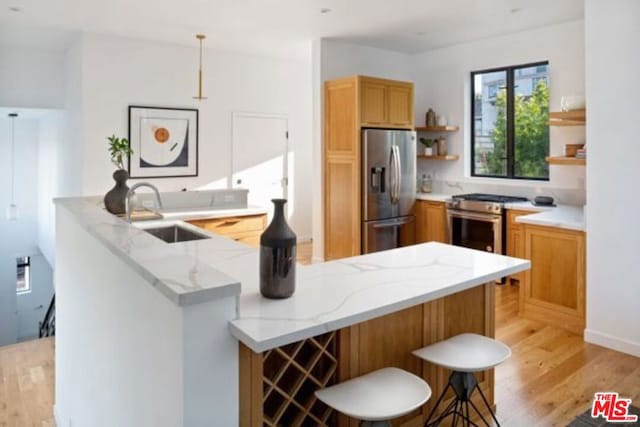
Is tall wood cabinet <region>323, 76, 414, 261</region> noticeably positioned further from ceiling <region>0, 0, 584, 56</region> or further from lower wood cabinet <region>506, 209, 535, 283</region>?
lower wood cabinet <region>506, 209, 535, 283</region>

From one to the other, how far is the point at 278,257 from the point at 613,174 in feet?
9.38

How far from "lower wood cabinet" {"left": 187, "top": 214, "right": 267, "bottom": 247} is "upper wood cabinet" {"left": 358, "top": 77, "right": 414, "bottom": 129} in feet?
5.37

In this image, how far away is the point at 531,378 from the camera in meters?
3.00

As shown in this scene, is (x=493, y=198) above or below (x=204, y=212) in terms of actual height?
above

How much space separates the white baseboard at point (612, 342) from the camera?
332cm

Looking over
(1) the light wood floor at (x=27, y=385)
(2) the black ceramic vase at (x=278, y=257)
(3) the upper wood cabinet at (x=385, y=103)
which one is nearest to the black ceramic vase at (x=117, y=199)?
(1) the light wood floor at (x=27, y=385)

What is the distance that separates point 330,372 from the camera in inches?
70.7

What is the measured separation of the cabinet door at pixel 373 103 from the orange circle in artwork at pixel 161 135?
2.48 m

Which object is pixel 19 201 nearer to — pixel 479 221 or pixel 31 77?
pixel 31 77

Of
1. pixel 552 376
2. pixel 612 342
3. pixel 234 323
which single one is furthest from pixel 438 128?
pixel 234 323

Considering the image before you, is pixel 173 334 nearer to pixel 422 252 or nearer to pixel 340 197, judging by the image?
pixel 422 252

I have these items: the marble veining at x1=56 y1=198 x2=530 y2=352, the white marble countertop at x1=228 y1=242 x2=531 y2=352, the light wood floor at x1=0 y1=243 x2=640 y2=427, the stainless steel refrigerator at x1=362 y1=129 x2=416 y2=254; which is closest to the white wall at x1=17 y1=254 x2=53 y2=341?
the light wood floor at x1=0 y1=243 x2=640 y2=427

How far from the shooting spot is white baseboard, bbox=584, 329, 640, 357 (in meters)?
3.32

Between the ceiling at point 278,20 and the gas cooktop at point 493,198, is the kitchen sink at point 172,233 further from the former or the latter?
the gas cooktop at point 493,198
